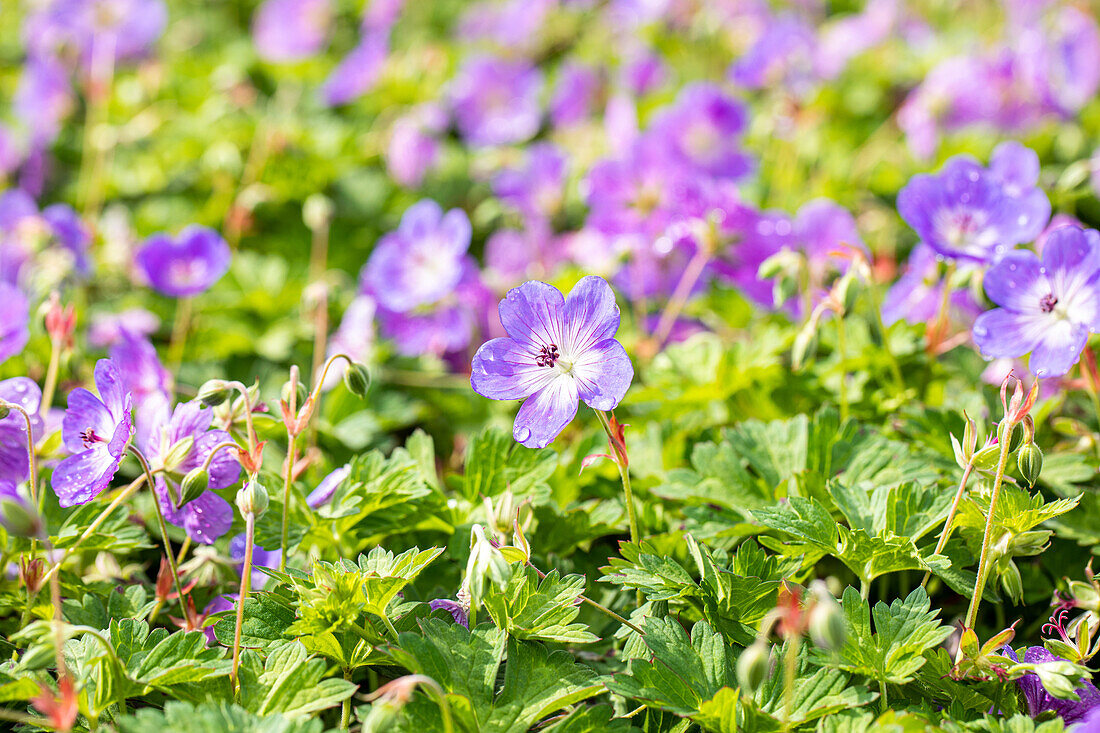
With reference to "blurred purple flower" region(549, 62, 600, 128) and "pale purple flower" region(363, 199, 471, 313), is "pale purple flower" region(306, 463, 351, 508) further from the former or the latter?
"blurred purple flower" region(549, 62, 600, 128)

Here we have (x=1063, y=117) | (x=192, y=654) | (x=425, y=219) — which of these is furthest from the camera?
(x=1063, y=117)

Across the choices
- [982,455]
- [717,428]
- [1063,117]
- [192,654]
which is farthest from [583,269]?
[1063,117]

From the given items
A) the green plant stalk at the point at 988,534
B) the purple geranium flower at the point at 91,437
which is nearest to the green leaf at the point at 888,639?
the green plant stalk at the point at 988,534

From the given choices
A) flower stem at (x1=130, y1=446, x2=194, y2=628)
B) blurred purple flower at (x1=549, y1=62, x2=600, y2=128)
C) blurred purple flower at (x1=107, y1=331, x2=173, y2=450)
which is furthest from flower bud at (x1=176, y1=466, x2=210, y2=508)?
blurred purple flower at (x1=549, y1=62, x2=600, y2=128)

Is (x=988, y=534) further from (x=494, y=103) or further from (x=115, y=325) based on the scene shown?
(x=494, y=103)

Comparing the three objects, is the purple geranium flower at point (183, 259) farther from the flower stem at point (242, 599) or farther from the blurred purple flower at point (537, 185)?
the flower stem at point (242, 599)

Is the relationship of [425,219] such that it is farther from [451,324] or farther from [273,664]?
[273,664]
